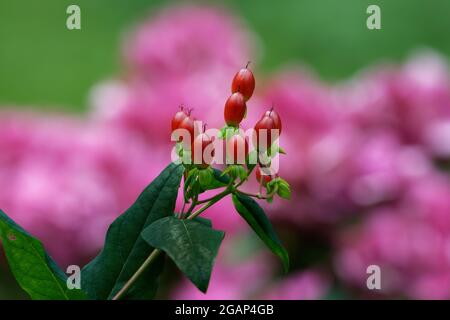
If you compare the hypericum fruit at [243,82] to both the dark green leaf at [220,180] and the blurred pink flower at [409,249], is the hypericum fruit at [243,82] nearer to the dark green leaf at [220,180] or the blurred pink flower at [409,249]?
the dark green leaf at [220,180]

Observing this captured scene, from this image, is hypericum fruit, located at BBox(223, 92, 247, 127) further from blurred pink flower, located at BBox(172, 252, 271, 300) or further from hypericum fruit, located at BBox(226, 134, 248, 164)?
blurred pink flower, located at BBox(172, 252, 271, 300)

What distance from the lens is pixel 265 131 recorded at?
0.35 metres

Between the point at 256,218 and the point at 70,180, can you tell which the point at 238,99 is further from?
the point at 70,180

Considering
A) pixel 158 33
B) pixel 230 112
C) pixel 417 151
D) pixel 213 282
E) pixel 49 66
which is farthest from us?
pixel 49 66

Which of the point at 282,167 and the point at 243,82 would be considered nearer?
the point at 243,82

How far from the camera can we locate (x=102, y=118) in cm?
111

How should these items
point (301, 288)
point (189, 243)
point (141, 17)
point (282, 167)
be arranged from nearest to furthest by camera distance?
point (189, 243) < point (301, 288) < point (282, 167) < point (141, 17)

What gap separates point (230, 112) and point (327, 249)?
0.68m

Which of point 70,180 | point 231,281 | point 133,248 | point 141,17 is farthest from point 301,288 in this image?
point 141,17

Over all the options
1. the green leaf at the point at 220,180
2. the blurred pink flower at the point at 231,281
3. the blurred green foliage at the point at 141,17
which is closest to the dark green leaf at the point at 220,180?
the green leaf at the point at 220,180

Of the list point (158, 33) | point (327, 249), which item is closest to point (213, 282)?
point (327, 249)

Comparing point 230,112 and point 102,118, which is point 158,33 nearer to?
point 102,118

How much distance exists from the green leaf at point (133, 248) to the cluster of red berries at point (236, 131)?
0.03 m

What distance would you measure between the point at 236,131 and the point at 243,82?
0.02 metres
